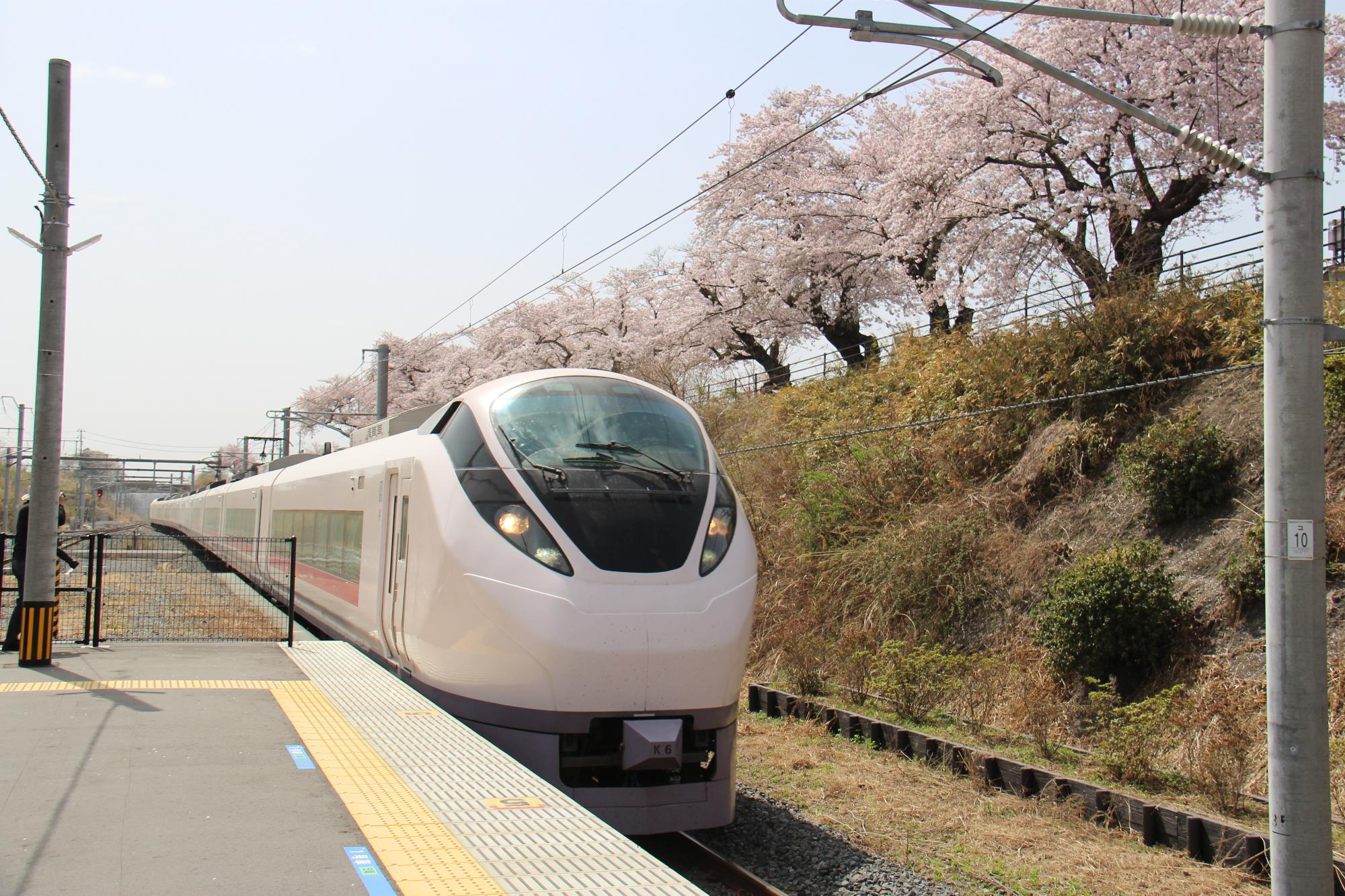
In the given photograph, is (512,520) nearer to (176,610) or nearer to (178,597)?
(176,610)

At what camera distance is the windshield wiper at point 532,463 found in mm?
7014

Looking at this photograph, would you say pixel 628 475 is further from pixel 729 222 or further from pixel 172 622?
pixel 729 222

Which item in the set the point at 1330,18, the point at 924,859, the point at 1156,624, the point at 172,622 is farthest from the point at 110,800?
the point at 1330,18

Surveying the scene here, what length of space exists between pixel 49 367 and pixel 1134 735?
9436mm

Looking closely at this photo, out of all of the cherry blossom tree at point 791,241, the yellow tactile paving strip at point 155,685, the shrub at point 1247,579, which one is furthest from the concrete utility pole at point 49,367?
the cherry blossom tree at point 791,241

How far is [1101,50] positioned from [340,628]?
16.0 meters

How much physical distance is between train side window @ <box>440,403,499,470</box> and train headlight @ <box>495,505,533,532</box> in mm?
381

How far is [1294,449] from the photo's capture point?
18.5ft

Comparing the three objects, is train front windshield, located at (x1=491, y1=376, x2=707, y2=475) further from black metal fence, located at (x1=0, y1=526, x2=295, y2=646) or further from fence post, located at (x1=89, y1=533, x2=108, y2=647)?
fence post, located at (x1=89, y1=533, x2=108, y2=647)

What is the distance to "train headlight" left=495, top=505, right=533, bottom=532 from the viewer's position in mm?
6746

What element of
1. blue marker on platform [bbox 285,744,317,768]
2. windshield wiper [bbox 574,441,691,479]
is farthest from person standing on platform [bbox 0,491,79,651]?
windshield wiper [bbox 574,441,691,479]

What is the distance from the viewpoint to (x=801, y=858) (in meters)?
6.97

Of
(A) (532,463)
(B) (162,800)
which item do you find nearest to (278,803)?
(B) (162,800)

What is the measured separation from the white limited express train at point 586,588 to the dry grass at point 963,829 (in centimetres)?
148
